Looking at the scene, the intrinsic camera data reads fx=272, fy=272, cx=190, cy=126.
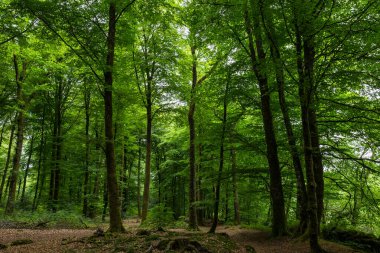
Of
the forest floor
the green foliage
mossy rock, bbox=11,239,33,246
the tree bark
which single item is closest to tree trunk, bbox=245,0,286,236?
the forest floor

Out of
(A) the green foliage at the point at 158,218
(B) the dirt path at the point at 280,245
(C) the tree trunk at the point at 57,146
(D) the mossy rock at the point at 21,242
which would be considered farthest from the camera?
(C) the tree trunk at the point at 57,146

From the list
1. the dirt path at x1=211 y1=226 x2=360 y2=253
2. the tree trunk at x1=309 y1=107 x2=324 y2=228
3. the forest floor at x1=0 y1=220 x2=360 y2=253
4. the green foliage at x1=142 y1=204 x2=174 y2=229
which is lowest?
the dirt path at x1=211 y1=226 x2=360 y2=253

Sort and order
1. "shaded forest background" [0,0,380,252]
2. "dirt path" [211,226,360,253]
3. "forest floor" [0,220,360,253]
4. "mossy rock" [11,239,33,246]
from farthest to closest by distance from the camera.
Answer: "dirt path" [211,226,360,253], "mossy rock" [11,239,33,246], "shaded forest background" [0,0,380,252], "forest floor" [0,220,360,253]

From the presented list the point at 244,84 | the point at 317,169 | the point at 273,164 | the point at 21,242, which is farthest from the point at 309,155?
the point at 21,242

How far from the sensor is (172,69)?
16484 millimetres

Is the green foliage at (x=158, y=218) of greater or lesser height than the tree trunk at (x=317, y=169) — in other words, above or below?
below

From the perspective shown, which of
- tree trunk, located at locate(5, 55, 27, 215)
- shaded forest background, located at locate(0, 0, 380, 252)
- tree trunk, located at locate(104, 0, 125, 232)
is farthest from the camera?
tree trunk, located at locate(5, 55, 27, 215)

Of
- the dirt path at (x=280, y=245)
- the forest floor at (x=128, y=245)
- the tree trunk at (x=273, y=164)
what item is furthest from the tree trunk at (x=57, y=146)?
the tree trunk at (x=273, y=164)

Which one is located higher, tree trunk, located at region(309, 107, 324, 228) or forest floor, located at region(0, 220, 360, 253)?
tree trunk, located at region(309, 107, 324, 228)

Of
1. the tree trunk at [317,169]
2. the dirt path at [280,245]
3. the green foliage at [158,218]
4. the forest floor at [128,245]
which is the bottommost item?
the dirt path at [280,245]

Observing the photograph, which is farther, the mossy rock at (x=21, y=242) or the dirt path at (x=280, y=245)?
the dirt path at (x=280, y=245)

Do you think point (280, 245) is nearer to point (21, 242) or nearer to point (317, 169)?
point (317, 169)

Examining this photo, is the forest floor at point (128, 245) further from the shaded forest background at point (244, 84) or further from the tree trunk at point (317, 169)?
the tree trunk at point (317, 169)

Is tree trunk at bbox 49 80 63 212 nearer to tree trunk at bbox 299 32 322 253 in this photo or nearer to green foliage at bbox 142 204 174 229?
green foliage at bbox 142 204 174 229
